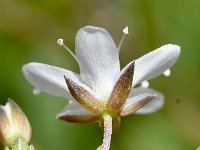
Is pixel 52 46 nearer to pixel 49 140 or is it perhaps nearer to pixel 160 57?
pixel 49 140

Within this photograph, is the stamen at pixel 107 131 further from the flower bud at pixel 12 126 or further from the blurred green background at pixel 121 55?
the blurred green background at pixel 121 55

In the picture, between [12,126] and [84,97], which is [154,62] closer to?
[84,97]

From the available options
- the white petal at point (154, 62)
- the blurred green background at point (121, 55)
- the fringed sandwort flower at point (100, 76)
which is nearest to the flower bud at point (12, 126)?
the fringed sandwort flower at point (100, 76)

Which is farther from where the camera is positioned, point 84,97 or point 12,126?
point 12,126

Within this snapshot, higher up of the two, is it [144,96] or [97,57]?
[97,57]

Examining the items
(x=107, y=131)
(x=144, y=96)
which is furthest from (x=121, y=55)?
(x=107, y=131)

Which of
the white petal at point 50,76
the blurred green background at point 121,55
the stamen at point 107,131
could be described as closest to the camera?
the stamen at point 107,131

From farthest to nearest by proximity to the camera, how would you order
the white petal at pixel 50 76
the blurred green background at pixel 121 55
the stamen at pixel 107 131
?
1. the blurred green background at pixel 121 55
2. the white petal at pixel 50 76
3. the stamen at pixel 107 131
